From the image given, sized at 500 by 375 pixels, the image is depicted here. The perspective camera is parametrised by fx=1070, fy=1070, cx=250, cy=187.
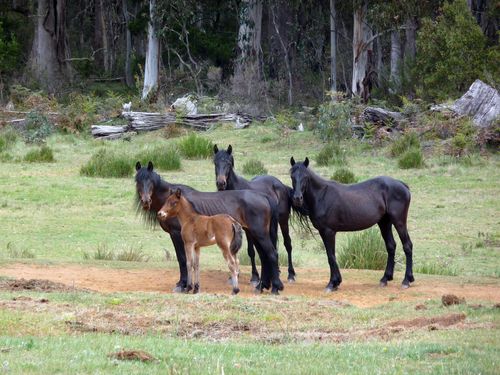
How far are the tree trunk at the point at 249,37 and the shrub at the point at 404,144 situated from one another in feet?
47.0

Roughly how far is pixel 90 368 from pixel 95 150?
22.3m

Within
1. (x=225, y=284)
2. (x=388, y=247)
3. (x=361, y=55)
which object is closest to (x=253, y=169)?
(x=388, y=247)

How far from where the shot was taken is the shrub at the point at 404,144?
2823 cm

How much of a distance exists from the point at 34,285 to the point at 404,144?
666 inches

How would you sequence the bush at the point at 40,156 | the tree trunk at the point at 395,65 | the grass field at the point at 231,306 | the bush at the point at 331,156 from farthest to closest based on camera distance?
the tree trunk at the point at 395,65 < the bush at the point at 40,156 < the bush at the point at 331,156 < the grass field at the point at 231,306

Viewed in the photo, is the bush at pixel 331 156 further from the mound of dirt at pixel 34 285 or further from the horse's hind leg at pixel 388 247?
the mound of dirt at pixel 34 285

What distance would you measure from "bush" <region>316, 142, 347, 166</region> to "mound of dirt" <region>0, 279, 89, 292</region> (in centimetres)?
1482

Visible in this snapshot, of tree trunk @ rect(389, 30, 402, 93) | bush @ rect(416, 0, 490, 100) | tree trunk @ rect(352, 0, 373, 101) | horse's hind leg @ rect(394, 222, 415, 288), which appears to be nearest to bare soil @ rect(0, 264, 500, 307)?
horse's hind leg @ rect(394, 222, 415, 288)

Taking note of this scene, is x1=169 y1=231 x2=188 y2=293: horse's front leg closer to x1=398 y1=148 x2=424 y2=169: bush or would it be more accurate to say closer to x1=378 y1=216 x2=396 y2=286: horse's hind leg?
x1=378 y1=216 x2=396 y2=286: horse's hind leg

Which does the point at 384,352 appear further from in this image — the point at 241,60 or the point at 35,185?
the point at 241,60

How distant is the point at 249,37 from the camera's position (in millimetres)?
43281

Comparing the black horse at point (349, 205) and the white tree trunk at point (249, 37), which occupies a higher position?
the white tree trunk at point (249, 37)

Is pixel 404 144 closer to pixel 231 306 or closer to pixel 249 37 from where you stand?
pixel 249 37

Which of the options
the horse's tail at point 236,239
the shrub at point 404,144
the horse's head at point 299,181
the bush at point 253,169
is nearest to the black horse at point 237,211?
the horse's head at point 299,181
